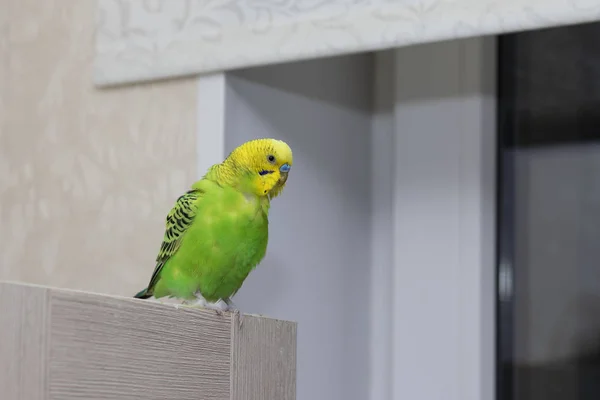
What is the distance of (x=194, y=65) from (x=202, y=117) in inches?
3.2

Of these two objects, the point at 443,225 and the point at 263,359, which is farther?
the point at 443,225

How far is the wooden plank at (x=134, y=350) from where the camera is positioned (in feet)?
2.17

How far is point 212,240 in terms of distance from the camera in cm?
108

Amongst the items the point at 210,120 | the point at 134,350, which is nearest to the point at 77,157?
the point at 210,120

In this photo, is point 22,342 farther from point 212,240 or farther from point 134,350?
point 212,240

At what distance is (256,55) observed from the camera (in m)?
1.30

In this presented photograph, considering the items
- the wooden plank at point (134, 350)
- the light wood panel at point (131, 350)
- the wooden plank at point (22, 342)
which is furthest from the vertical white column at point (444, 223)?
the wooden plank at point (22, 342)

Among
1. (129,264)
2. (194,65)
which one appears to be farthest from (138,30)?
(129,264)

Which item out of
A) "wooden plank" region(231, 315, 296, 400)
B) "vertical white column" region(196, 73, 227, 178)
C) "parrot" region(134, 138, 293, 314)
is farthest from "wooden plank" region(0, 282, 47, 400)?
"vertical white column" region(196, 73, 227, 178)

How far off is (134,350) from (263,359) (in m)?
0.21

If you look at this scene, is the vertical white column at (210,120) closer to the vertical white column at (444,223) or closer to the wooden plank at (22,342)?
the vertical white column at (444,223)

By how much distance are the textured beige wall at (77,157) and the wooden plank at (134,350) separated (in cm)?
55

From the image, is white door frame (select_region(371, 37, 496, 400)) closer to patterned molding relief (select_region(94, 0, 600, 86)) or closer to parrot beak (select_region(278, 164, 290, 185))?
patterned molding relief (select_region(94, 0, 600, 86))

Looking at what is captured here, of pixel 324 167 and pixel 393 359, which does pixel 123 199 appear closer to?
pixel 324 167
